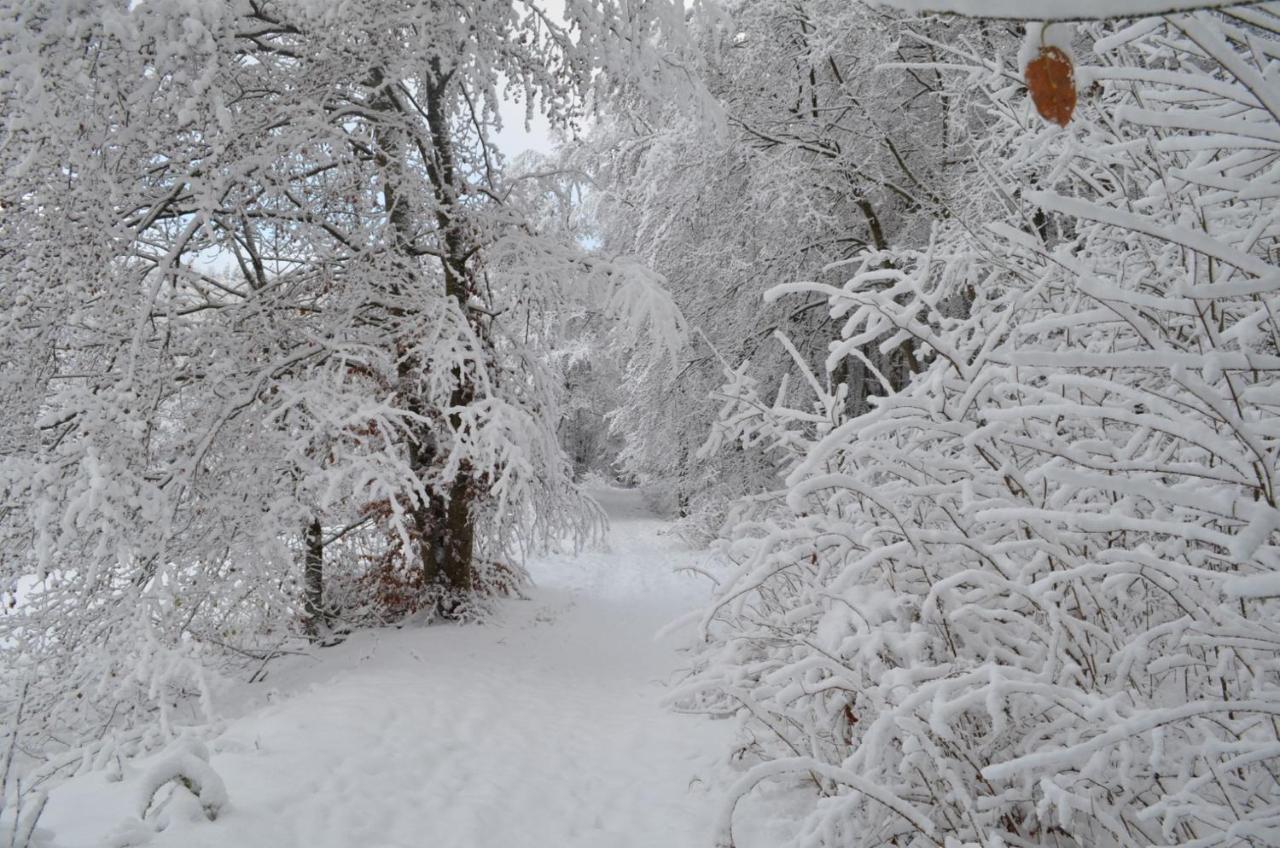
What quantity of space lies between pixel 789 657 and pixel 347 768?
2492mm

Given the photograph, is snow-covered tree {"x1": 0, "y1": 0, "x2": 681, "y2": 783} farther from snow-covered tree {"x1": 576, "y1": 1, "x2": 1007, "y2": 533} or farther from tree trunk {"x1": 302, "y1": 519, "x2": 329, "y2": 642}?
snow-covered tree {"x1": 576, "y1": 1, "x2": 1007, "y2": 533}

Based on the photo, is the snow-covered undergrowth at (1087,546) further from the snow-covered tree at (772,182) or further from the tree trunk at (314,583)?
the snow-covered tree at (772,182)

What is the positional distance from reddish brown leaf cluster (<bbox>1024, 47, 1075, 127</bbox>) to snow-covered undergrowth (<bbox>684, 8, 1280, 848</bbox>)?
1.74 ft

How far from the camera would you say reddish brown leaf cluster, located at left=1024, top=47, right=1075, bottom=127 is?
0.67 metres

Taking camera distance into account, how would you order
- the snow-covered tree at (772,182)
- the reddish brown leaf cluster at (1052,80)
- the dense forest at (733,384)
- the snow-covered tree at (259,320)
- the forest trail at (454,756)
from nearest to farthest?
the reddish brown leaf cluster at (1052,80) < the dense forest at (733,384) < the forest trail at (454,756) < the snow-covered tree at (259,320) < the snow-covered tree at (772,182)

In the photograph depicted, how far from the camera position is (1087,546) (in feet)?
7.50

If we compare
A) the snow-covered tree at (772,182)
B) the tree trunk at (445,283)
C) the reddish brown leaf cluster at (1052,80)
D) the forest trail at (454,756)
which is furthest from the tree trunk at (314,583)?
the reddish brown leaf cluster at (1052,80)

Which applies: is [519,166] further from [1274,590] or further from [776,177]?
A: [1274,590]

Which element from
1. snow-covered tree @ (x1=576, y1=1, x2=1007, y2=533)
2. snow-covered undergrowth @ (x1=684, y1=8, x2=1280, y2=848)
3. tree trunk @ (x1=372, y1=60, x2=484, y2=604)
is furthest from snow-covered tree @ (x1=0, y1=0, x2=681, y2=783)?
snow-covered undergrowth @ (x1=684, y1=8, x2=1280, y2=848)

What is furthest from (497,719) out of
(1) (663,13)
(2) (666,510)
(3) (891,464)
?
(2) (666,510)

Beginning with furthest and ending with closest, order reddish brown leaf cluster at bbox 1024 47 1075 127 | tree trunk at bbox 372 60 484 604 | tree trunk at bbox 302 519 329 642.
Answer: tree trunk at bbox 302 519 329 642, tree trunk at bbox 372 60 484 604, reddish brown leaf cluster at bbox 1024 47 1075 127

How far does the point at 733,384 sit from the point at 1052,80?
9.34ft

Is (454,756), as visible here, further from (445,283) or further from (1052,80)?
(445,283)

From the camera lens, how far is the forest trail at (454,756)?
3.15 metres
